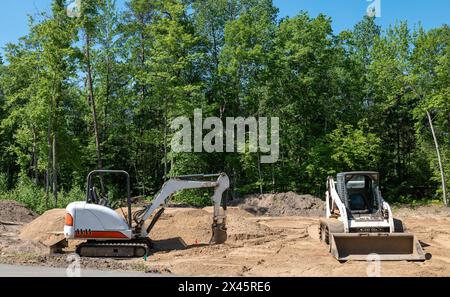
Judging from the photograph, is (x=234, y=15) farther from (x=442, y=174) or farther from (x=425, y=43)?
(x=442, y=174)

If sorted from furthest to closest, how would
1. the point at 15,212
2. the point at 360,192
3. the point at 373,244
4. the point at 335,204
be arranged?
1. the point at 15,212
2. the point at 335,204
3. the point at 360,192
4. the point at 373,244

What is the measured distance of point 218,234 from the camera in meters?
13.4

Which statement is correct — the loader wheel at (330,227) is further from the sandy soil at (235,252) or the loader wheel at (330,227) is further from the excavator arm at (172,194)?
the excavator arm at (172,194)

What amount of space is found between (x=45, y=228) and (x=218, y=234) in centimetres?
607

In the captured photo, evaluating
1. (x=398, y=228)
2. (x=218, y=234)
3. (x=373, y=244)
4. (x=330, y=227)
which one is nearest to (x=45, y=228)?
(x=218, y=234)

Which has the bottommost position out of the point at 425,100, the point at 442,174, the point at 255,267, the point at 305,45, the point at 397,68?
the point at 255,267

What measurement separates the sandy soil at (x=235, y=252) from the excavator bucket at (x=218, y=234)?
231 mm

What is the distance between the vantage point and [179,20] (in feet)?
96.0

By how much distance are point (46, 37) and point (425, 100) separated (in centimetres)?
2113

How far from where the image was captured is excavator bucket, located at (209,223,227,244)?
43.8ft

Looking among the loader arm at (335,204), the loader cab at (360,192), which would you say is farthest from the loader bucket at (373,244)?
the loader cab at (360,192)

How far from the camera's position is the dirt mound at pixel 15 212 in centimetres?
2041

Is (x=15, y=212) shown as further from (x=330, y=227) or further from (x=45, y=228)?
(x=330, y=227)

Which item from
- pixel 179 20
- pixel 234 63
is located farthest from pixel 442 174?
pixel 179 20
